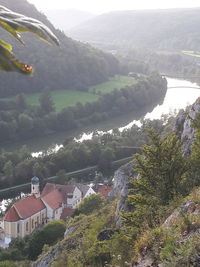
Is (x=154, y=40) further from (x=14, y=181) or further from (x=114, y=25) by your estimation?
(x=14, y=181)

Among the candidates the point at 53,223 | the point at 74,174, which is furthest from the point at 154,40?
the point at 53,223

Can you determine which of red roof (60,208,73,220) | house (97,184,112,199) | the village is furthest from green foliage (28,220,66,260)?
house (97,184,112,199)

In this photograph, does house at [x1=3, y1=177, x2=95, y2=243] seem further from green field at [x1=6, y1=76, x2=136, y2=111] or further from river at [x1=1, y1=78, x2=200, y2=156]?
green field at [x1=6, y1=76, x2=136, y2=111]

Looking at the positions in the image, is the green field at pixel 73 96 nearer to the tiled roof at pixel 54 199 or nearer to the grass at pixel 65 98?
the grass at pixel 65 98

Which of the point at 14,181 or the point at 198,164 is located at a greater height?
the point at 198,164

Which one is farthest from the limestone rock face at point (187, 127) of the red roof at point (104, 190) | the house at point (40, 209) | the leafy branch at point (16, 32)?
the red roof at point (104, 190)

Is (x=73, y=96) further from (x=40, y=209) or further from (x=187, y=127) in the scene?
(x=187, y=127)
